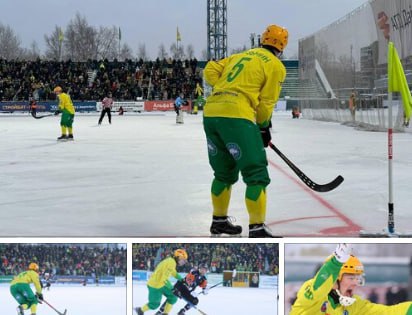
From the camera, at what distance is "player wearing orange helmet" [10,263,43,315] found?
313 cm

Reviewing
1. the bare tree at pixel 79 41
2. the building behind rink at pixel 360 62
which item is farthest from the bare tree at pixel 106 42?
the building behind rink at pixel 360 62

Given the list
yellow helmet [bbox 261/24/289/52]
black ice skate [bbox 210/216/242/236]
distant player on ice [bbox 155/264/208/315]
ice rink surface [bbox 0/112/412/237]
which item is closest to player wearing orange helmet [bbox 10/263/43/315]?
ice rink surface [bbox 0/112/412/237]

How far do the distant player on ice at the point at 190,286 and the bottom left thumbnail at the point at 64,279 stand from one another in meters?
0.31

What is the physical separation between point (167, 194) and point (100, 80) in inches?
1288

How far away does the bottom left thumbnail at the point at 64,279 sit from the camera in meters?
3.07

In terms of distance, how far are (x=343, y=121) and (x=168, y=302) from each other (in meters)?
16.3

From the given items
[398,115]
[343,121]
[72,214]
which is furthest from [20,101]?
[72,214]

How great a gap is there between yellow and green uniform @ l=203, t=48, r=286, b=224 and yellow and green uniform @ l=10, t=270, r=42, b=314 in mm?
1284

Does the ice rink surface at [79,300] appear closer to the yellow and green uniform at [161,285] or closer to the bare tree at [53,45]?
the yellow and green uniform at [161,285]

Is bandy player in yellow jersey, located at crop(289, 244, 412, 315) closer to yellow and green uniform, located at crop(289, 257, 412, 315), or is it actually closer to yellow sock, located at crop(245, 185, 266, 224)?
yellow and green uniform, located at crop(289, 257, 412, 315)

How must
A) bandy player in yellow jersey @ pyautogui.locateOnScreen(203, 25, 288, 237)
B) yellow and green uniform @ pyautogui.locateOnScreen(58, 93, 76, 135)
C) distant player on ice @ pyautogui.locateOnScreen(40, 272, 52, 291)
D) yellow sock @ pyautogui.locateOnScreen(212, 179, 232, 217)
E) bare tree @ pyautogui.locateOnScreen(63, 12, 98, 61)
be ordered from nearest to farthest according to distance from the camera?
distant player on ice @ pyautogui.locateOnScreen(40, 272, 52, 291), bandy player in yellow jersey @ pyautogui.locateOnScreen(203, 25, 288, 237), yellow sock @ pyautogui.locateOnScreen(212, 179, 232, 217), yellow and green uniform @ pyautogui.locateOnScreen(58, 93, 76, 135), bare tree @ pyautogui.locateOnScreen(63, 12, 98, 61)

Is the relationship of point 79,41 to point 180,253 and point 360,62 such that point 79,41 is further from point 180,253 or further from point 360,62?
point 180,253

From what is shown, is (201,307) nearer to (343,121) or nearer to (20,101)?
(343,121)

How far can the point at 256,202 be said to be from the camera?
3.33 m
